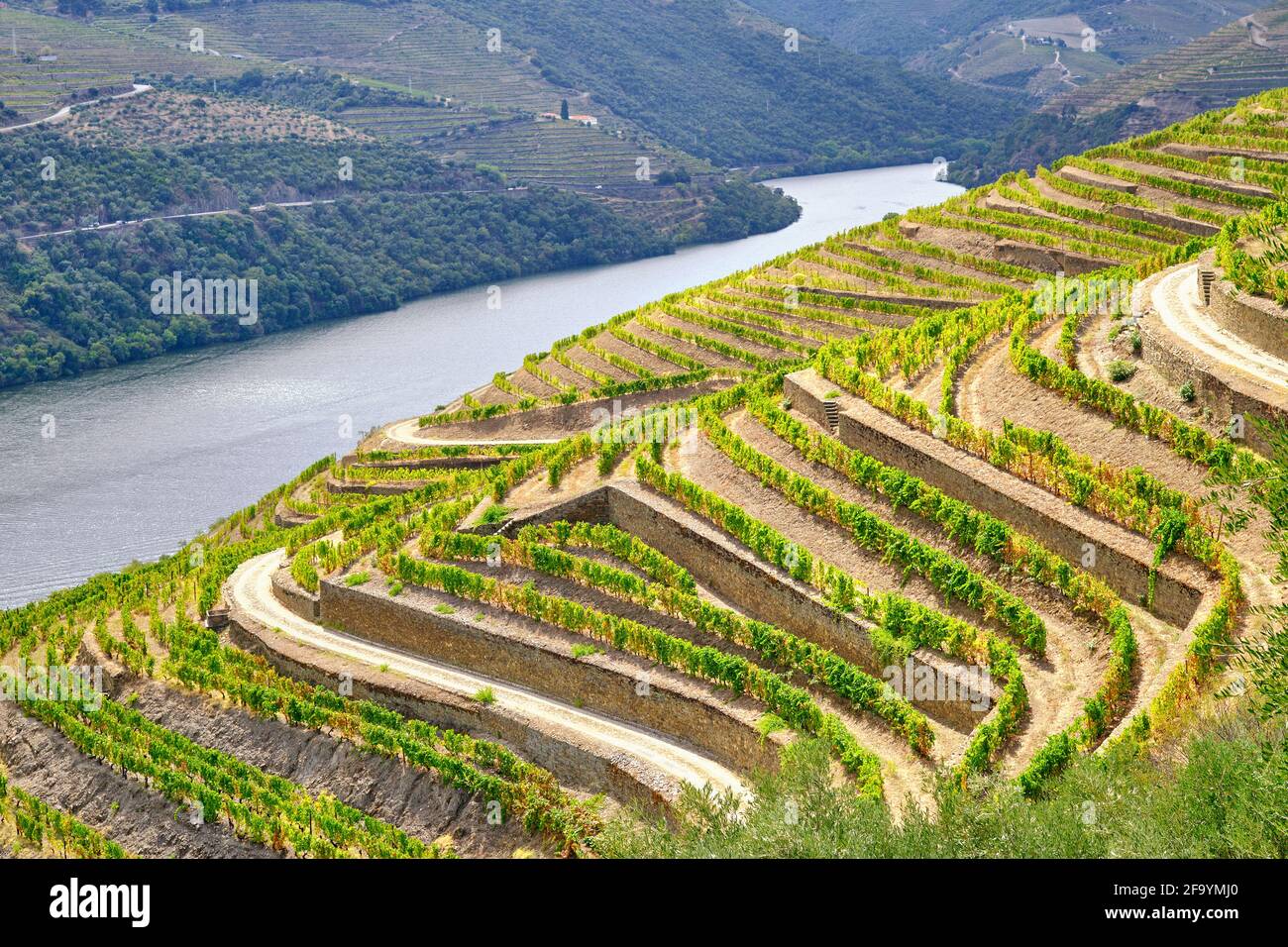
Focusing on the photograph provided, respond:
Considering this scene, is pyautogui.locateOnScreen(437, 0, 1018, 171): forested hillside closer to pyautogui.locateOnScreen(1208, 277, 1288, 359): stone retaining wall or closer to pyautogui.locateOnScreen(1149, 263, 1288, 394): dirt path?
pyautogui.locateOnScreen(1149, 263, 1288, 394): dirt path

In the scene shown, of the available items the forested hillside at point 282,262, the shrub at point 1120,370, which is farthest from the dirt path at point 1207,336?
the forested hillside at point 282,262

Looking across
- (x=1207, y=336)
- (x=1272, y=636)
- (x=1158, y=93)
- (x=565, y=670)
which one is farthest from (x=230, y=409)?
(x=1158, y=93)

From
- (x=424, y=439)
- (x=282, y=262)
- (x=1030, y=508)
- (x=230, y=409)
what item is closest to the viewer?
(x=1030, y=508)

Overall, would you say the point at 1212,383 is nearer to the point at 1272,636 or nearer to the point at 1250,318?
the point at 1250,318

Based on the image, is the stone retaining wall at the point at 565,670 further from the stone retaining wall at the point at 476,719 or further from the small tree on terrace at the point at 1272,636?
the small tree on terrace at the point at 1272,636

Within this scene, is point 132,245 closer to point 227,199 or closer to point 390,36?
point 227,199

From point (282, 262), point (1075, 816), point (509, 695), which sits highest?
point (1075, 816)

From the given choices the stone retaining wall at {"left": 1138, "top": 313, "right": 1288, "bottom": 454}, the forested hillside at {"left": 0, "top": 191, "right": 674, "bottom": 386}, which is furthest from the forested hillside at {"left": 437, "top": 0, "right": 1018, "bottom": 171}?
the stone retaining wall at {"left": 1138, "top": 313, "right": 1288, "bottom": 454}
